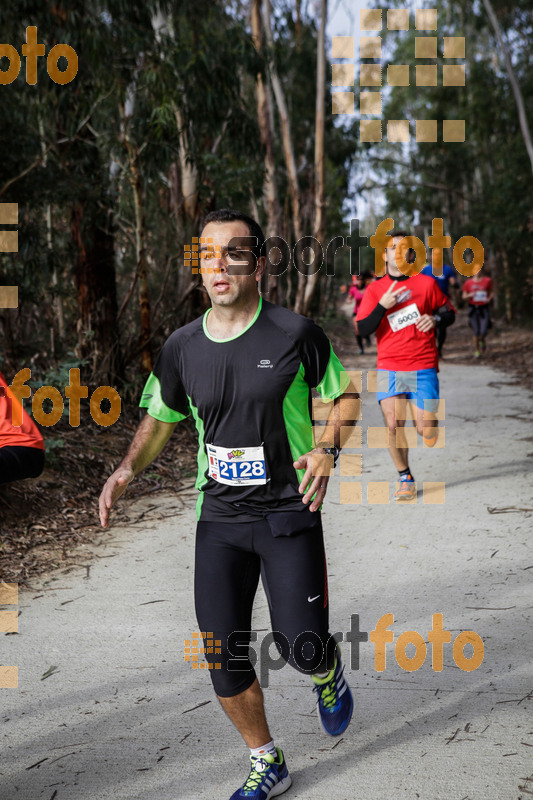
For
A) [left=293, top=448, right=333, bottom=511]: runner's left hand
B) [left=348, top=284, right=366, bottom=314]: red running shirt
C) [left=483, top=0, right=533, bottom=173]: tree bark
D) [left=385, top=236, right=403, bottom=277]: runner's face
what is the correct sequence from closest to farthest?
[left=293, top=448, right=333, bottom=511]: runner's left hand → [left=385, top=236, right=403, bottom=277]: runner's face → [left=348, top=284, right=366, bottom=314]: red running shirt → [left=483, top=0, right=533, bottom=173]: tree bark

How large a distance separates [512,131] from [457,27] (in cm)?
624

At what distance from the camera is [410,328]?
22.7 ft

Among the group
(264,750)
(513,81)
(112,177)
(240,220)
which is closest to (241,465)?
(240,220)

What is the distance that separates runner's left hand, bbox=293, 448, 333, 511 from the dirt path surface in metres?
1.05

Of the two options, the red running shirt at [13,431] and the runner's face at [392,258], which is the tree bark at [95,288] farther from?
the red running shirt at [13,431]

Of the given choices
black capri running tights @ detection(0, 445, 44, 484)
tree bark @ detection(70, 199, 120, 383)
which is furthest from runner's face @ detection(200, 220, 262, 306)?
tree bark @ detection(70, 199, 120, 383)

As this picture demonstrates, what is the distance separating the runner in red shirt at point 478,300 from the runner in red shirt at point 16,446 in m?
15.8

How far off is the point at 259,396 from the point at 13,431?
81 cm

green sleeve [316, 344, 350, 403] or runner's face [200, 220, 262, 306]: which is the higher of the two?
runner's face [200, 220, 262, 306]

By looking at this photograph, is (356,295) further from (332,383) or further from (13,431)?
(13,431)

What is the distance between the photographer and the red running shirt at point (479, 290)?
58.2ft

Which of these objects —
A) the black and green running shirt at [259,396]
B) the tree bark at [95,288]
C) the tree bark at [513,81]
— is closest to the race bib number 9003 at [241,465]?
the black and green running shirt at [259,396]

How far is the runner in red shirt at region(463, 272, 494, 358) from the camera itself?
700 inches

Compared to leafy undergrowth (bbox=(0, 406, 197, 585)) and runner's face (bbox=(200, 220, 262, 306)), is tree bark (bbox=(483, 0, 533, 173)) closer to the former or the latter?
leafy undergrowth (bbox=(0, 406, 197, 585))
